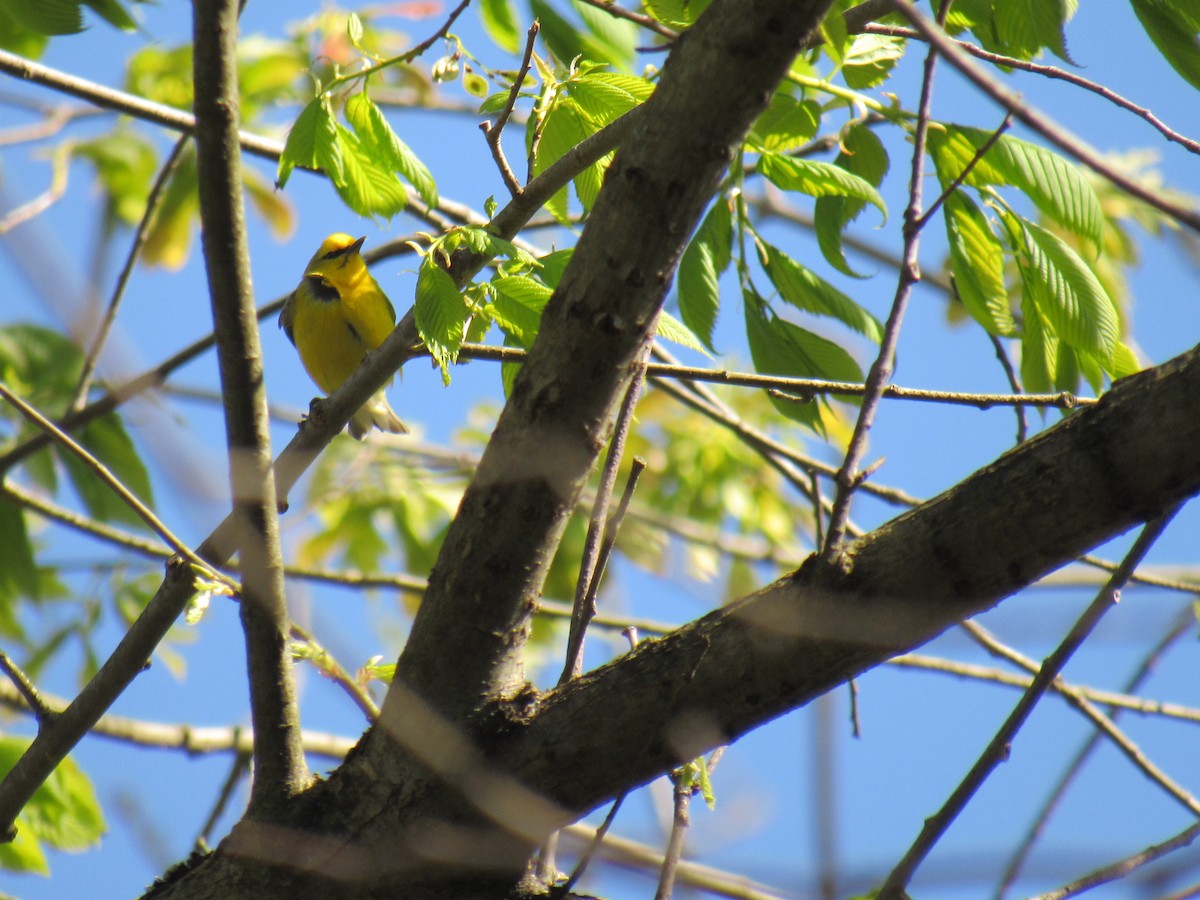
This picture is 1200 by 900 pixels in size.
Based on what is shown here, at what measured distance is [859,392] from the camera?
2.13m

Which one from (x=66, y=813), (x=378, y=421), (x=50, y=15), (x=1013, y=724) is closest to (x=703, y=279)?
(x=1013, y=724)

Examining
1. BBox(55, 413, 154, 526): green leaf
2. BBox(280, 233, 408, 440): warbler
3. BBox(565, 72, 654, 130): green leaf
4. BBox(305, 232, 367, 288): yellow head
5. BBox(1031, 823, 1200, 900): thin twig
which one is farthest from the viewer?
BBox(305, 232, 367, 288): yellow head

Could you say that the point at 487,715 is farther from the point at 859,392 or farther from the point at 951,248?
the point at 951,248

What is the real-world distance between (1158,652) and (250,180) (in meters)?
6.59

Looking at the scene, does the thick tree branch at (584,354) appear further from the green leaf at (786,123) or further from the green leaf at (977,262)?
the green leaf at (977,262)

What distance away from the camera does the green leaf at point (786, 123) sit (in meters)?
2.57

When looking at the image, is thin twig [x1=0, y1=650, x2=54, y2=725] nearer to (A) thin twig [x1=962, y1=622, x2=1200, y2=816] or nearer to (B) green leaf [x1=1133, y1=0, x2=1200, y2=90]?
(A) thin twig [x1=962, y1=622, x2=1200, y2=816]

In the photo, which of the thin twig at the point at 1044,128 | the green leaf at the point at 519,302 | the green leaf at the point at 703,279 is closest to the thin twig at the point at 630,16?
the green leaf at the point at 703,279

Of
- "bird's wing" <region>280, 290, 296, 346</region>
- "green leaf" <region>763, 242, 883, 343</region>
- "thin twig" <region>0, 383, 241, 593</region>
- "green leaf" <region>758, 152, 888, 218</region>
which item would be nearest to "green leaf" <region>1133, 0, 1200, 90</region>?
"green leaf" <region>758, 152, 888, 218</region>

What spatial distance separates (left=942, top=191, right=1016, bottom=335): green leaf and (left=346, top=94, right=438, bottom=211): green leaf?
1.23m

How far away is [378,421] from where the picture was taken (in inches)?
267

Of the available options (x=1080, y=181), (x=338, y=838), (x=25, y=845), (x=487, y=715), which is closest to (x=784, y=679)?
(x=487, y=715)

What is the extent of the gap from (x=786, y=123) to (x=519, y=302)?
79 cm

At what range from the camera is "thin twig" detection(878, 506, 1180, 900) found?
5.64 feet
